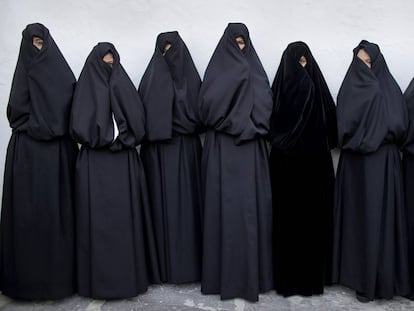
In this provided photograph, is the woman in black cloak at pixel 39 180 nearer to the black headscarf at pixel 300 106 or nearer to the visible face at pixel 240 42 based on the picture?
the visible face at pixel 240 42

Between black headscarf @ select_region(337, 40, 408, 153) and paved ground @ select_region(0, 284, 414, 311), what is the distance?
123cm

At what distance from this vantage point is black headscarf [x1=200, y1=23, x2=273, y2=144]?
3602 millimetres

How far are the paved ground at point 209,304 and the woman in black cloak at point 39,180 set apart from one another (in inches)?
4.0

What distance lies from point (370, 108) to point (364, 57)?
1.48ft

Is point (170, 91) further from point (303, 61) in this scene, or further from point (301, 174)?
point (301, 174)

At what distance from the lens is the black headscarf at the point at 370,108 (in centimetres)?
348

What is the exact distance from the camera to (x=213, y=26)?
412cm

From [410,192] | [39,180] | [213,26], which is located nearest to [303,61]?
[213,26]

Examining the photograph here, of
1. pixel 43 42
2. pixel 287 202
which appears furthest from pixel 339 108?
pixel 43 42

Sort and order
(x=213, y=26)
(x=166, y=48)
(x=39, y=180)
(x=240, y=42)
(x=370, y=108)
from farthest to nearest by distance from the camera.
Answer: (x=213, y=26)
(x=166, y=48)
(x=240, y=42)
(x=39, y=180)
(x=370, y=108)

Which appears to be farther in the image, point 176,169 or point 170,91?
point 176,169

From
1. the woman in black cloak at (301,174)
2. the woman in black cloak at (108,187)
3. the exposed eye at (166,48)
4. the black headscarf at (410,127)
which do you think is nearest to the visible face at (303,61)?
the woman in black cloak at (301,174)

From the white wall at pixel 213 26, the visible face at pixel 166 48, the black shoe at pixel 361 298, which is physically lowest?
the black shoe at pixel 361 298

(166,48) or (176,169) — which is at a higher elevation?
(166,48)
